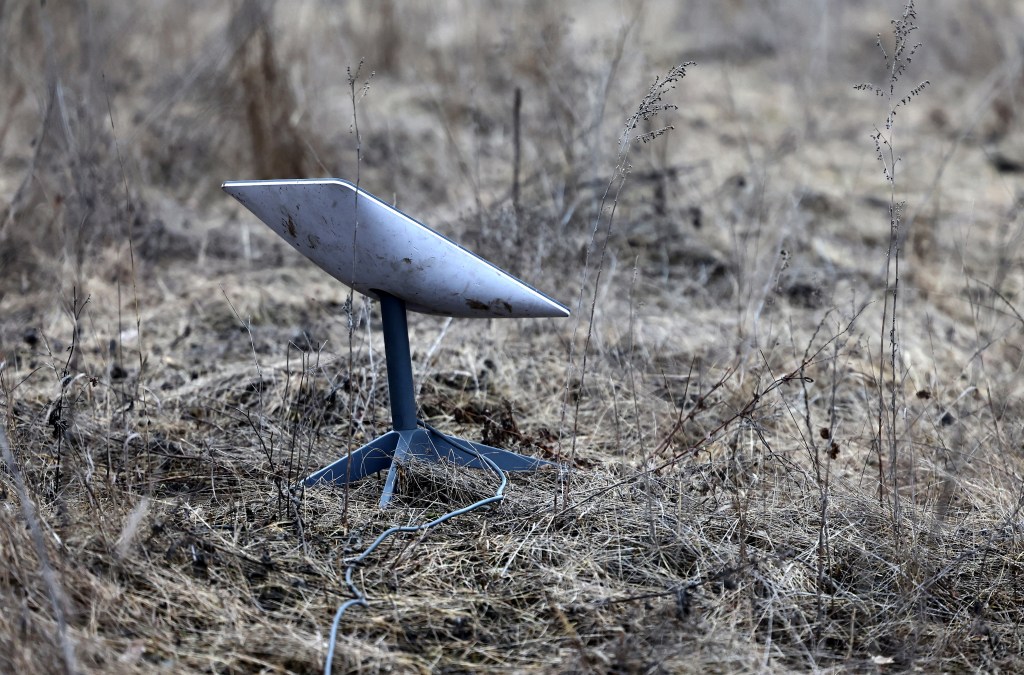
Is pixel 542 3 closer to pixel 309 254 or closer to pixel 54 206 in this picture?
pixel 54 206

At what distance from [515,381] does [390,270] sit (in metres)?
1.15

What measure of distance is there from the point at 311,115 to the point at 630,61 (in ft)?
→ 6.38

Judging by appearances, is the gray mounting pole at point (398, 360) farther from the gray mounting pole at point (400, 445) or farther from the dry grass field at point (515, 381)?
the dry grass field at point (515, 381)

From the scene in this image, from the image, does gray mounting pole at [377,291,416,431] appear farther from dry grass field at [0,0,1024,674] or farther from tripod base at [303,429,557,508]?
dry grass field at [0,0,1024,674]

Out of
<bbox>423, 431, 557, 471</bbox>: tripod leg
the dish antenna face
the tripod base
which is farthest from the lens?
<bbox>423, 431, 557, 471</bbox>: tripod leg

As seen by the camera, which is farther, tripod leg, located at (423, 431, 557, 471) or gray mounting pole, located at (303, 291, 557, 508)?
tripod leg, located at (423, 431, 557, 471)

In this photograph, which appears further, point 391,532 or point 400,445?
point 400,445

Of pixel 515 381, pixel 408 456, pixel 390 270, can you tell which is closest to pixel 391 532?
pixel 408 456

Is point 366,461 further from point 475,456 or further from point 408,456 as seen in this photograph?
point 475,456

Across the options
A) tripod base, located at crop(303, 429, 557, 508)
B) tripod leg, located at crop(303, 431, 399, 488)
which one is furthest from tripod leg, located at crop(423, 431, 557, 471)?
tripod leg, located at crop(303, 431, 399, 488)

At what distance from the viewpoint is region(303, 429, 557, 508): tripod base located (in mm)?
2602

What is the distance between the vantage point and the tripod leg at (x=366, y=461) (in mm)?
2611

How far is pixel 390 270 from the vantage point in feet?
8.02

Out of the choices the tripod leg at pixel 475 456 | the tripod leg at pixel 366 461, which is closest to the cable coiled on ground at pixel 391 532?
the tripod leg at pixel 475 456
